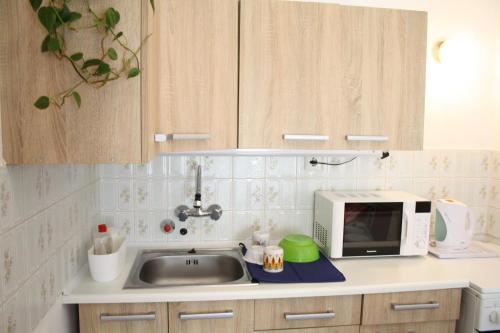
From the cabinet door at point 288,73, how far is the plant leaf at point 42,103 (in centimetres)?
86

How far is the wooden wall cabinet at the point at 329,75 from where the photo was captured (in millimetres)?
1703

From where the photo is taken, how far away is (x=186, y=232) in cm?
210

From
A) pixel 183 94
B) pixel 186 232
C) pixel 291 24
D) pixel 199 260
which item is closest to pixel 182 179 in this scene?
pixel 186 232

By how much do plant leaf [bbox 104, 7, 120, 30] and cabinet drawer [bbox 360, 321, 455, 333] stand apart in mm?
1580

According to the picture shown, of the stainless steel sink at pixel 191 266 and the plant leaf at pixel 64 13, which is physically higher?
the plant leaf at pixel 64 13

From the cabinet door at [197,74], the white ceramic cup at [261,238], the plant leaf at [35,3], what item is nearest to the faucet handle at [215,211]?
the white ceramic cup at [261,238]

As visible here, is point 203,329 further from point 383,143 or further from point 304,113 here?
point 383,143

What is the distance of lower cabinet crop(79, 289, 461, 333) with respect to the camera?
1.54 m

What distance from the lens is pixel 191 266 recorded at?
2016 mm

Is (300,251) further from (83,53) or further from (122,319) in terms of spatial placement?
(83,53)

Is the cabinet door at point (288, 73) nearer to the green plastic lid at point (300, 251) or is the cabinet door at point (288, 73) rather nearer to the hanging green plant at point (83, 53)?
the green plastic lid at point (300, 251)

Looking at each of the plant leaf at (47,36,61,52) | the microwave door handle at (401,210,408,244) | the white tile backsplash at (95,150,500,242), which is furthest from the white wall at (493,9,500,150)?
the plant leaf at (47,36,61,52)

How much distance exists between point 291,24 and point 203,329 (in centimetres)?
→ 137

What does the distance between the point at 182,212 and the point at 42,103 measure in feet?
3.75
